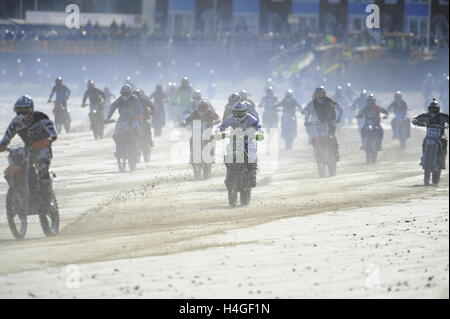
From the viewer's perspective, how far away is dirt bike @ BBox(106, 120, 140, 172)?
84.1ft

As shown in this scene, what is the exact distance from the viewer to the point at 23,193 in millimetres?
15461

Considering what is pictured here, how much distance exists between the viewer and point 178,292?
11.7m

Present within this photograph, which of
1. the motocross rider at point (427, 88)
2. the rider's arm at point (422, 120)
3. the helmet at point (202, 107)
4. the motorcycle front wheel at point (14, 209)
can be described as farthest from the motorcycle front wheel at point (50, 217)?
the motocross rider at point (427, 88)

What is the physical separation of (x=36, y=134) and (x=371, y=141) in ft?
50.2

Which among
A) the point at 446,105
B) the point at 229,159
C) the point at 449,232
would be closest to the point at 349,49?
the point at 446,105

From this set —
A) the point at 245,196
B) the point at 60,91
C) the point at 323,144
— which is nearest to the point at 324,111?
the point at 323,144

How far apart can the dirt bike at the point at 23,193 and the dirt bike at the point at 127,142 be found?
9.88 m

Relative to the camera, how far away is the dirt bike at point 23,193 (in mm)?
15391

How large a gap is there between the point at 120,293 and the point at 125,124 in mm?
14120

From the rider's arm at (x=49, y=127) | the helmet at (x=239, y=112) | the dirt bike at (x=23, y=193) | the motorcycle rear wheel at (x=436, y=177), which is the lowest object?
the motorcycle rear wheel at (x=436, y=177)

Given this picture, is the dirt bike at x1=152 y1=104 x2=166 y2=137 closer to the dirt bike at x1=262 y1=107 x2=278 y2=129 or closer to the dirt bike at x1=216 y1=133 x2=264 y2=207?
the dirt bike at x1=262 y1=107 x2=278 y2=129

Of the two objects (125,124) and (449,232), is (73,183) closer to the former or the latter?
(125,124)

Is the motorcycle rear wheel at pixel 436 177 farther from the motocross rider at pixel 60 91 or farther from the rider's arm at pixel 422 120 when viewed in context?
the motocross rider at pixel 60 91

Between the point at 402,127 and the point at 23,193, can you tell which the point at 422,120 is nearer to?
the point at 23,193
